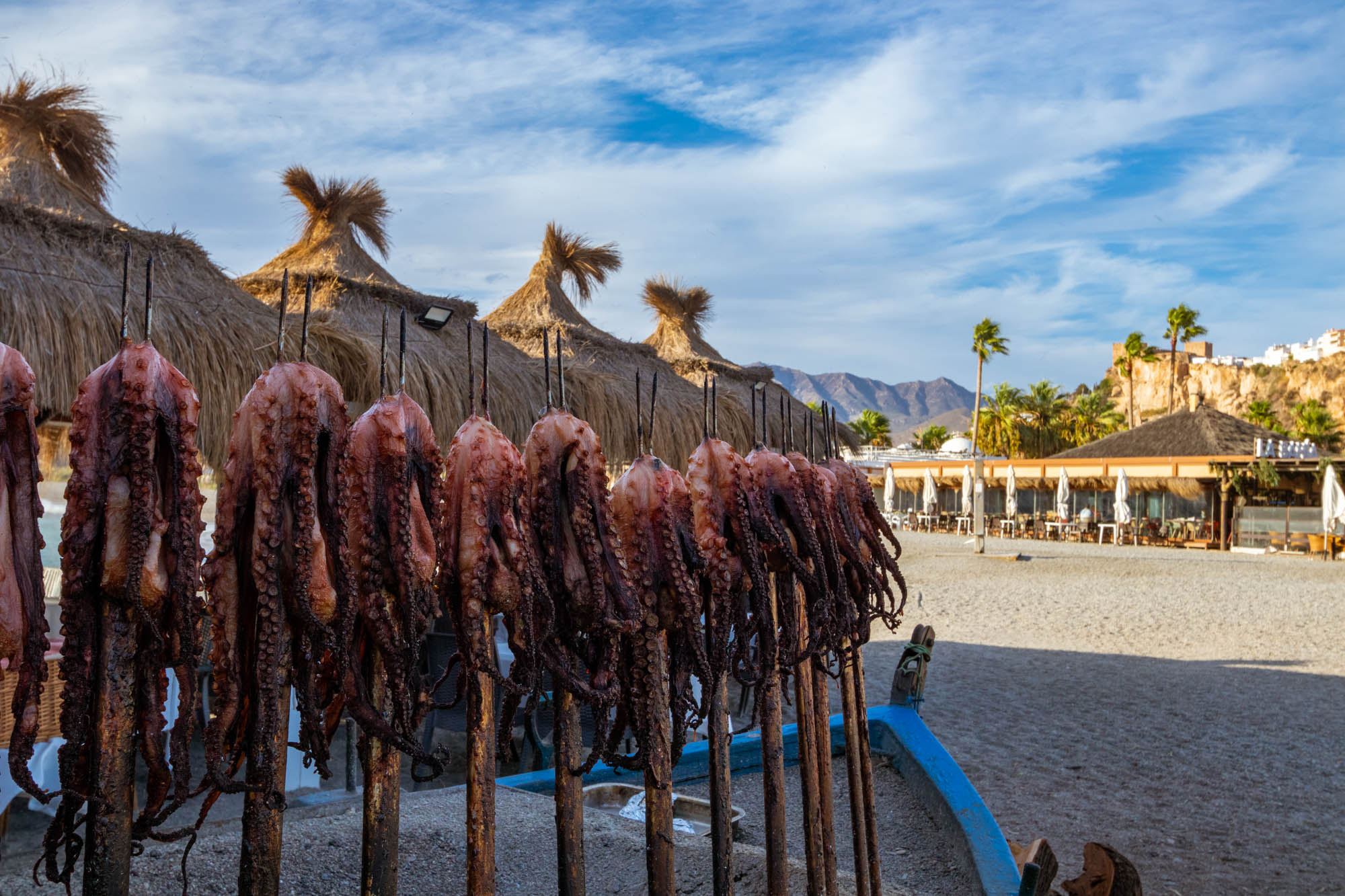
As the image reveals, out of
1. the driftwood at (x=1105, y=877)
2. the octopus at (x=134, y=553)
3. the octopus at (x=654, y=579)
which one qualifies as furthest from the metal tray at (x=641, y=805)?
the octopus at (x=134, y=553)

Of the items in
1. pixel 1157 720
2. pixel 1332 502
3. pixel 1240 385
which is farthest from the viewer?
pixel 1240 385

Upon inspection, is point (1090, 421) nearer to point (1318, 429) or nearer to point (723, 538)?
point (1318, 429)

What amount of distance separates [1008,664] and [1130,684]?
149 cm

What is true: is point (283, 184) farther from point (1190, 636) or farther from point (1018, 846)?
point (1190, 636)

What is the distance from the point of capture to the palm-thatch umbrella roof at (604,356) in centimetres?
952

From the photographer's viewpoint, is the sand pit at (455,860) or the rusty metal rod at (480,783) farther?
the sand pit at (455,860)

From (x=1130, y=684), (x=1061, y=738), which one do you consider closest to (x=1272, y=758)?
(x=1061, y=738)

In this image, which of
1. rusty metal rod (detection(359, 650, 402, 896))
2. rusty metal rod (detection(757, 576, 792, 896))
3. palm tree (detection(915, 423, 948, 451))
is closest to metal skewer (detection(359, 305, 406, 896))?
rusty metal rod (detection(359, 650, 402, 896))

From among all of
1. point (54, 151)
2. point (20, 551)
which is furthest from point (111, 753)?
point (54, 151)

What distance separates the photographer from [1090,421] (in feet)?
205

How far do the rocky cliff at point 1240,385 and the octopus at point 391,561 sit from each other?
322 feet

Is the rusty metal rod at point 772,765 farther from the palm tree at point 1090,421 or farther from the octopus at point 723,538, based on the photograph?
the palm tree at point 1090,421

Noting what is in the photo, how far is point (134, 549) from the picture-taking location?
5.11 ft

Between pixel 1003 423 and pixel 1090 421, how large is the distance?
7438 mm
